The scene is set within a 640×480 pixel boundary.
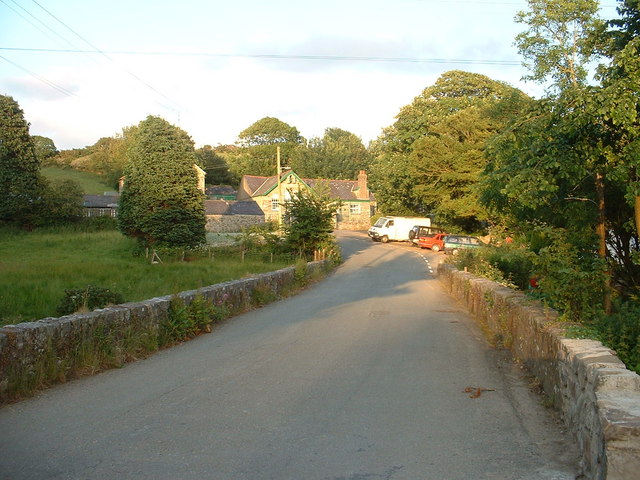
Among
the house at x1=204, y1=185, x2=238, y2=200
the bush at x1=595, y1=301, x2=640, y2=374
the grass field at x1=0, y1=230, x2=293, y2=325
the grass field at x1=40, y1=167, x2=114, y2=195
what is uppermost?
the grass field at x1=40, y1=167, x2=114, y2=195

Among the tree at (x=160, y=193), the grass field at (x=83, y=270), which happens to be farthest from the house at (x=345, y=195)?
the tree at (x=160, y=193)

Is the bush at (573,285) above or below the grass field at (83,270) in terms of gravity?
above

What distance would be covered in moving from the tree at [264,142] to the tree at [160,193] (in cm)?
5818

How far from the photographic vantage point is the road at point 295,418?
15.5ft

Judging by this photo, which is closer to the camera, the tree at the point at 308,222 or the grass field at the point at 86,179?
the tree at the point at 308,222

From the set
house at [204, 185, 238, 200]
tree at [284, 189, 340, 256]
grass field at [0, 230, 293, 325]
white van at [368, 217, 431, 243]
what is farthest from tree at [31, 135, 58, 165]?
tree at [284, 189, 340, 256]

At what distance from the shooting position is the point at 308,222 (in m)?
32.2

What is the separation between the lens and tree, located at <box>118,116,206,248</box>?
33.7 m

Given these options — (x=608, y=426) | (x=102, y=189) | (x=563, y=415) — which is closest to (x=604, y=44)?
(x=563, y=415)

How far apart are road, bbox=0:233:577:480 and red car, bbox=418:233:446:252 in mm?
36348

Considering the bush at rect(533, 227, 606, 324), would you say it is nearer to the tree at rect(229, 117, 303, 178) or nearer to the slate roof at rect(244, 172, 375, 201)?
the slate roof at rect(244, 172, 375, 201)

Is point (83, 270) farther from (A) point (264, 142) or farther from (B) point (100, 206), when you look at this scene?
(A) point (264, 142)

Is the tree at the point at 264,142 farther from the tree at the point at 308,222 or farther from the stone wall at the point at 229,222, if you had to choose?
the tree at the point at 308,222

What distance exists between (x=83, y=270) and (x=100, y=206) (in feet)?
141
